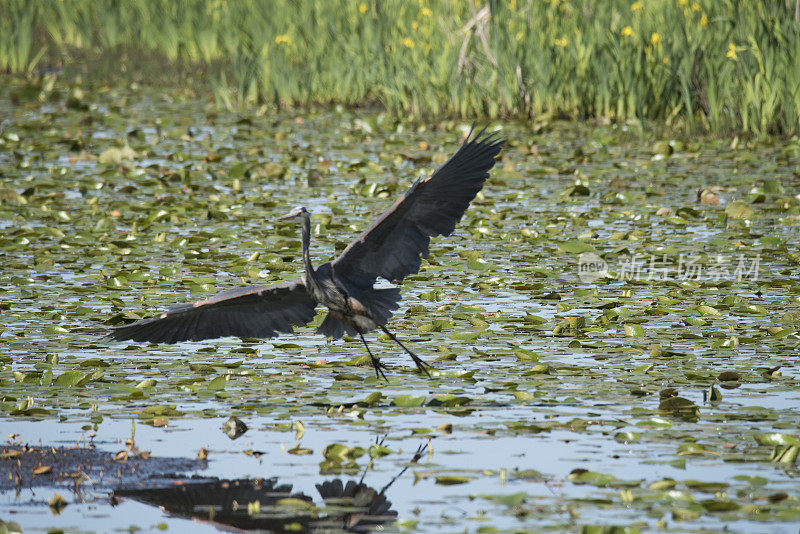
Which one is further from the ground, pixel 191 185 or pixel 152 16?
pixel 152 16

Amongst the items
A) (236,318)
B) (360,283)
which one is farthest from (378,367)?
(236,318)

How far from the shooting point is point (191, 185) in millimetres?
10680

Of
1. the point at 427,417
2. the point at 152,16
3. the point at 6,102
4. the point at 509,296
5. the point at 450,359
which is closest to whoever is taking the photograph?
the point at 427,417

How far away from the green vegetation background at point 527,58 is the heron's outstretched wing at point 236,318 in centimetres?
708

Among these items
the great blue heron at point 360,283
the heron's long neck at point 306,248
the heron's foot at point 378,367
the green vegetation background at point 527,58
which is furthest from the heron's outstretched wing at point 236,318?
the green vegetation background at point 527,58

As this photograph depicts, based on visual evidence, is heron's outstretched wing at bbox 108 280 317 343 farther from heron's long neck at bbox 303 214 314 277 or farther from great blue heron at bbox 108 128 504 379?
heron's long neck at bbox 303 214 314 277

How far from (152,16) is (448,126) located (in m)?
8.35

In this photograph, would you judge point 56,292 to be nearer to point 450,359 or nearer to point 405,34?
point 450,359

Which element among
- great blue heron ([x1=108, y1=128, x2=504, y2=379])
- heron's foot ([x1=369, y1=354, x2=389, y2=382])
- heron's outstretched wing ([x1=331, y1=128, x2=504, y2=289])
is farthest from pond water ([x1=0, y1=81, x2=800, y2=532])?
heron's outstretched wing ([x1=331, y1=128, x2=504, y2=289])

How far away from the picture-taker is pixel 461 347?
5.99 meters

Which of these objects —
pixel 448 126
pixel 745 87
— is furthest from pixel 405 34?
pixel 745 87

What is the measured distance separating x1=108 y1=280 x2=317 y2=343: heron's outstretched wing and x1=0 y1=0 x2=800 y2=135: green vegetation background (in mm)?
7076

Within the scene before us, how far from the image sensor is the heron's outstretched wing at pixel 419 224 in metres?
5.63

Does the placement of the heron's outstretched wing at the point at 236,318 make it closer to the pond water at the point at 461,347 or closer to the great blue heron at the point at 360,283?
the great blue heron at the point at 360,283
